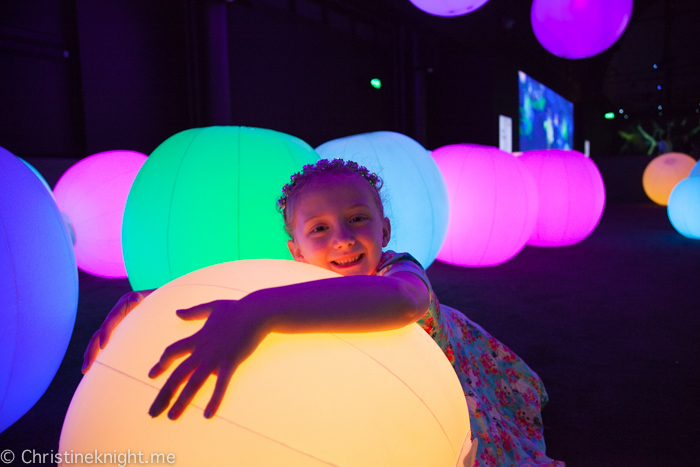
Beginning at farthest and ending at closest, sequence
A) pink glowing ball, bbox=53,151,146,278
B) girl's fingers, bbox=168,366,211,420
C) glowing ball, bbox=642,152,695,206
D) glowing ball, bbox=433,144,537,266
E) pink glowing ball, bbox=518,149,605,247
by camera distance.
→ 1. glowing ball, bbox=642,152,695,206
2. pink glowing ball, bbox=518,149,605,247
3. glowing ball, bbox=433,144,537,266
4. pink glowing ball, bbox=53,151,146,278
5. girl's fingers, bbox=168,366,211,420

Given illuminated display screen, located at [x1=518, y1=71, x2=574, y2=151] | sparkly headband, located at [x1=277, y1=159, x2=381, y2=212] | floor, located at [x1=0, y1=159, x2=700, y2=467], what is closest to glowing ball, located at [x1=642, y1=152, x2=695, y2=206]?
illuminated display screen, located at [x1=518, y1=71, x2=574, y2=151]

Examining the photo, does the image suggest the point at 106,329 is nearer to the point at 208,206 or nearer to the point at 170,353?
the point at 170,353

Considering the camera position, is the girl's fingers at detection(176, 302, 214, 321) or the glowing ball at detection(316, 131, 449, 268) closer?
the girl's fingers at detection(176, 302, 214, 321)

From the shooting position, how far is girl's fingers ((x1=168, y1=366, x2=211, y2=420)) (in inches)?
22.7

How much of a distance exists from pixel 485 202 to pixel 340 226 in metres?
2.69

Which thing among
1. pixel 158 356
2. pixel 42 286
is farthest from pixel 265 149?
pixel 158 356

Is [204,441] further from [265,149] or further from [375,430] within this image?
[265,149]

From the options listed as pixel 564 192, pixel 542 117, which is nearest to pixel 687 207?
pixel 564 192

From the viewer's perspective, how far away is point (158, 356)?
0.68m

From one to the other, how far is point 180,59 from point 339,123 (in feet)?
12.0

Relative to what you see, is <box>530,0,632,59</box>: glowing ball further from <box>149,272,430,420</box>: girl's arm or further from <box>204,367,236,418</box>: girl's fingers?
<box>204,367,236,418</box>: girl's fingers

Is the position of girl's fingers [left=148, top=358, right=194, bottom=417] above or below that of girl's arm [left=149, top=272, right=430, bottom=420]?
below

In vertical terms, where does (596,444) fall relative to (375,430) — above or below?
below

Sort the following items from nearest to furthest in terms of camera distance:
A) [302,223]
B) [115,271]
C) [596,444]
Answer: [302,223], [596,444], [115,271]
